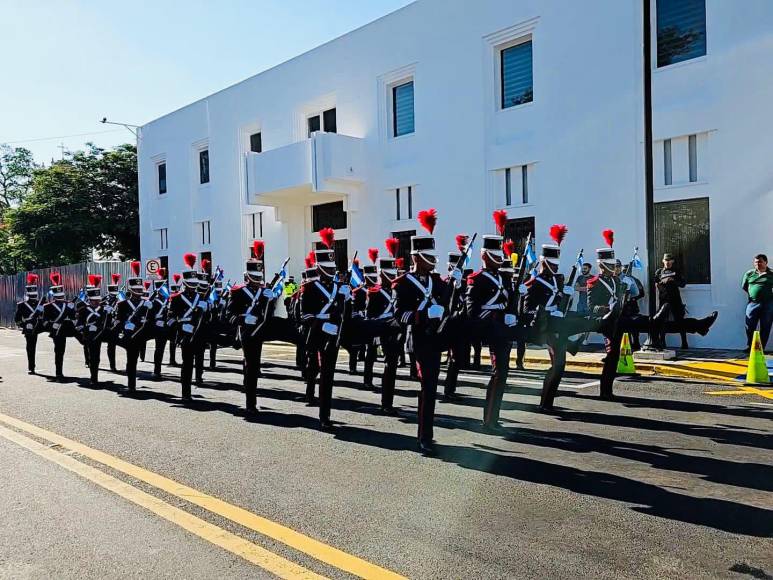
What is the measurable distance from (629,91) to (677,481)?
467 inches

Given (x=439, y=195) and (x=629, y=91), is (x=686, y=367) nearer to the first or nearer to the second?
(x=629, y=91)

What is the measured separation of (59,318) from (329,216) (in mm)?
11374

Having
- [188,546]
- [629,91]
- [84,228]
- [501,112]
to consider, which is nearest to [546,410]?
[188,546]

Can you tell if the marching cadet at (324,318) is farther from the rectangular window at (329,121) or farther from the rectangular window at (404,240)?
the rectangular window at (329,121)

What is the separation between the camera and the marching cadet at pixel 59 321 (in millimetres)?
13641

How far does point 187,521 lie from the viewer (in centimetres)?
484

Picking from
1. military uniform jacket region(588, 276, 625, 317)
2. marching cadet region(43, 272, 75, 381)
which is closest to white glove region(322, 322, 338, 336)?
military uniform jacket region(588, 276, 625, 317)

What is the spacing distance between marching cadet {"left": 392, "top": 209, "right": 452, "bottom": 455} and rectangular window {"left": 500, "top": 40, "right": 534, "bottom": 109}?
11.9 m

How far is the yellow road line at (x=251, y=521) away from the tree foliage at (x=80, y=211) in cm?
3710

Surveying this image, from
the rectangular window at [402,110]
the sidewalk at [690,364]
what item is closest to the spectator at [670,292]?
the sidewalk at [690,364]

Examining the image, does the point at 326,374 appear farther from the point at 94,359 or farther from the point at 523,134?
the point at 523,134

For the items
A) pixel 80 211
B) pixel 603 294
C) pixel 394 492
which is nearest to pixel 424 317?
pixel 394 492

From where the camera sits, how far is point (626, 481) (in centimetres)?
552

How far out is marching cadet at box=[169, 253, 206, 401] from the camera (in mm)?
10273
